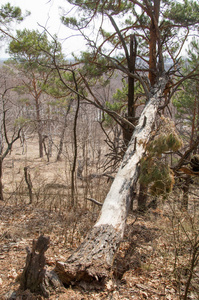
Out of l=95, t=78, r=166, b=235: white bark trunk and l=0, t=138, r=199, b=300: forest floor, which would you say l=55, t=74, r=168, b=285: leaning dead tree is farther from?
Result: l=0, t=138, r=199, b=300: forest floor

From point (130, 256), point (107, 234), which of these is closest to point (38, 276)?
point (107, 234)

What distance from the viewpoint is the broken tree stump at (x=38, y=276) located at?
7.23 ft

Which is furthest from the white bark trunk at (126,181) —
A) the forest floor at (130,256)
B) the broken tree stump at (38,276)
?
the broken tree stump at (38,276)

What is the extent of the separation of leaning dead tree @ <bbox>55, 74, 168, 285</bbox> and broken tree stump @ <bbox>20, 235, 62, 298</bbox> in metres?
0.09

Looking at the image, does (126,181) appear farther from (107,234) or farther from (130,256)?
(130,256)

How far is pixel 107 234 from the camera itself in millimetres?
2619

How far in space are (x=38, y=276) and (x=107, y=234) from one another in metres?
0.81

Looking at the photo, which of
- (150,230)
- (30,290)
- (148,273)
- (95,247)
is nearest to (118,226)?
(95,247)

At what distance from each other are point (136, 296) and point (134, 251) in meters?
1.00

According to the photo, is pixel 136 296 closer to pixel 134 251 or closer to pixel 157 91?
pixel 134 251

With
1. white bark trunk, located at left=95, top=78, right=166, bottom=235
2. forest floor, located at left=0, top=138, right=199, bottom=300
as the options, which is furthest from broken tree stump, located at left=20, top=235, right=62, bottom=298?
white bark trunk, located at left=95, top=78, right=166, bottom=235

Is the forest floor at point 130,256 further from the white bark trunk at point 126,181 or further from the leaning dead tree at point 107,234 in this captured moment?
the white bark trunk at point 126,181

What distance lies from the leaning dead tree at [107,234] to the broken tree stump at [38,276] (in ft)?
0.30

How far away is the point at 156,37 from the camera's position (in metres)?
6.05
